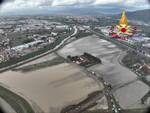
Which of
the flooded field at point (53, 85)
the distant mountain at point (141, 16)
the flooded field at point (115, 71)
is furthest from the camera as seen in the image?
the distant mountain at point (141, 16)

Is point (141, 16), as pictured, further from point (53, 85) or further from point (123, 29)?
point (123, 29)

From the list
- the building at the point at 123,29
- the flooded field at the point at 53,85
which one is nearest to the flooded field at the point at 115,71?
the flooded field at the point at 53,85

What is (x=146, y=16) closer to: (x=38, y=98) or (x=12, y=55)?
(x=12, y=55)

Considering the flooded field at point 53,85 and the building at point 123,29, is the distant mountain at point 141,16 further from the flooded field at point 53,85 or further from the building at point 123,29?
the building at point 123,29

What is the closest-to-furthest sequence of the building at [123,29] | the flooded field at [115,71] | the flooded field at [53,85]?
1. the building at [123,29]
2. the flooded field at [53,85]
3. the flooded field at [115,71]

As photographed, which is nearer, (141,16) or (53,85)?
(53,85)

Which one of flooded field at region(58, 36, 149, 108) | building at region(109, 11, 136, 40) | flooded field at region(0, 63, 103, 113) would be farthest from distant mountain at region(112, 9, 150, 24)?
building at region(109, 11, 136, 40)

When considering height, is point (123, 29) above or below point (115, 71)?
above

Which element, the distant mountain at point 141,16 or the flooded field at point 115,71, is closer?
the flooded field at point 115,71

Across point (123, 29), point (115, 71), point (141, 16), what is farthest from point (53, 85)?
point (141, 16)

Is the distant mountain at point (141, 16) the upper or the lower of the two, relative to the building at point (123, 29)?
lower

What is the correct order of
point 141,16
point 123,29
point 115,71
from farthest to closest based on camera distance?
point 141,16 < point 115,71 < point 123,29
